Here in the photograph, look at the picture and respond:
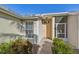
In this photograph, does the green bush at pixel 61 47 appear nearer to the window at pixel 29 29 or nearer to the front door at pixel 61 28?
the front door at pixel 61 28

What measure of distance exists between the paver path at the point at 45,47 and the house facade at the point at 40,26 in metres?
0.08

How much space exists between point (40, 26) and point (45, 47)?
18.1 inches

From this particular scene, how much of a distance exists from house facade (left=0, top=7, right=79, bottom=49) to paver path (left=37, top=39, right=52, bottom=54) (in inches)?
3.1

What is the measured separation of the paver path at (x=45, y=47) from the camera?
15.6 ft

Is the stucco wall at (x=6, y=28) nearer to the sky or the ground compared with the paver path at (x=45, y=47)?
nearer to the sky

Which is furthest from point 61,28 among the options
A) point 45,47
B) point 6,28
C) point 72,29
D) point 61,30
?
point 6,28

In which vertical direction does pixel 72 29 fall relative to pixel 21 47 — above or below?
above

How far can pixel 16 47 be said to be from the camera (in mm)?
4727

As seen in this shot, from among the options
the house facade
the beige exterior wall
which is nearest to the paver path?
the house facade

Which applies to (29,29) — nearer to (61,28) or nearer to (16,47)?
(16,47)

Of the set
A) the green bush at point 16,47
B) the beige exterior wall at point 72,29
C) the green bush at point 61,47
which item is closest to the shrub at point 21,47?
the green bush at point 16,47

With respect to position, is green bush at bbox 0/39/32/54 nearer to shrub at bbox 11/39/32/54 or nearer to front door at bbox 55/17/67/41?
shrub at bbox 11/39/32/54

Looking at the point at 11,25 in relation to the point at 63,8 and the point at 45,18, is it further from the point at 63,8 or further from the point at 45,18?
the point at 63,8
